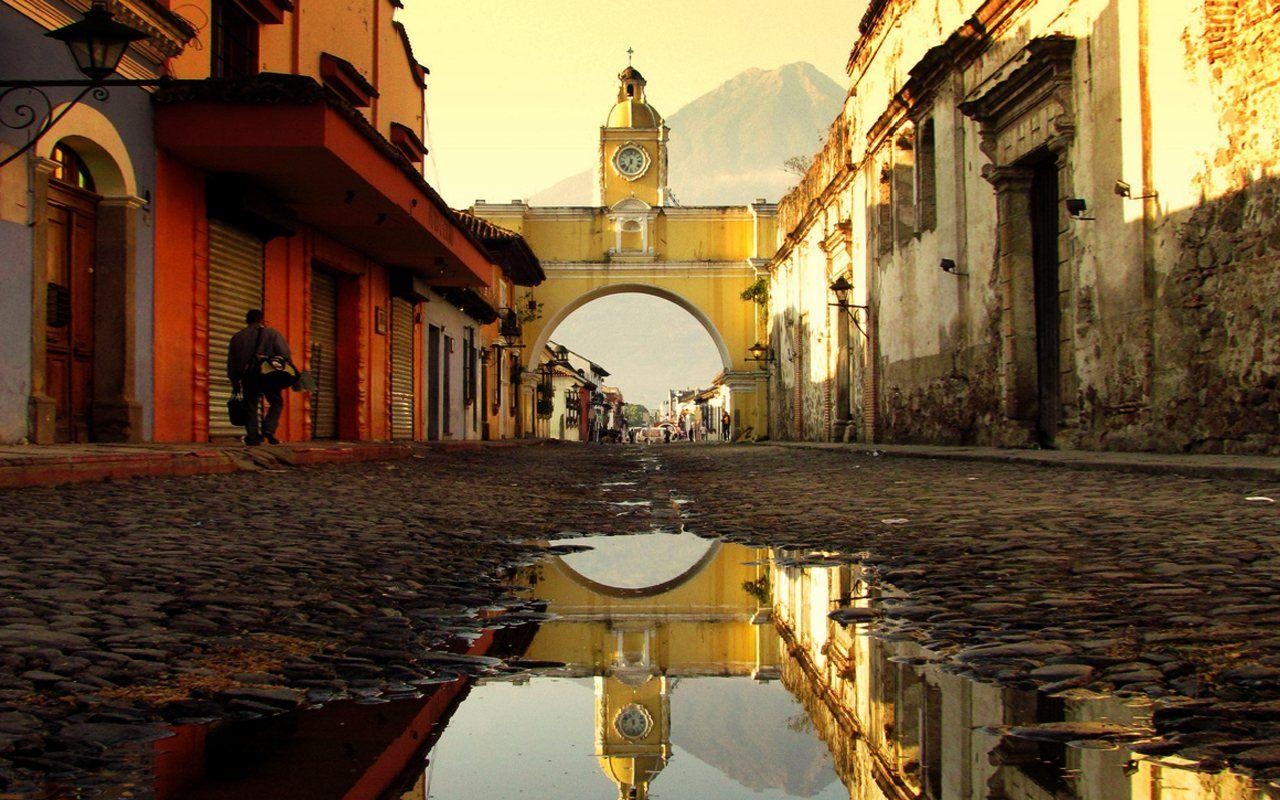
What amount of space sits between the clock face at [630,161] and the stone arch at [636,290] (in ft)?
16.3

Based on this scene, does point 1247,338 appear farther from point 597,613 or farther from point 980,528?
point 597,613

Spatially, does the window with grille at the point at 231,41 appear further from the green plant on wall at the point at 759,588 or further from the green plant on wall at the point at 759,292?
the green plant on wall at the point at 759,292

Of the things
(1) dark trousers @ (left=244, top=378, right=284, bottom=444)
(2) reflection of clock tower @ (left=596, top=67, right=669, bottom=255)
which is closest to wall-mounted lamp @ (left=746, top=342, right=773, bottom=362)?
(2) reflection of clock tower @ (left=596, top=67, right=669, bottom=255)

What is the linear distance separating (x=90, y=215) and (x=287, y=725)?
27.0 feet

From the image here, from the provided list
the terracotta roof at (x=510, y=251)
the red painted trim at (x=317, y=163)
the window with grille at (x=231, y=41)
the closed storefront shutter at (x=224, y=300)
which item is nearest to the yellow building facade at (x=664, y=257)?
the terracotta roof at (x=510, y=251)

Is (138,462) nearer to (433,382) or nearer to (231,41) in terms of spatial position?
(231,41)

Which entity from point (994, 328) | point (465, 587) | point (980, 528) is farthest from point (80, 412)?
point (994, 328)

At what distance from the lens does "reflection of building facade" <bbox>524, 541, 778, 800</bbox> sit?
5.72 ft

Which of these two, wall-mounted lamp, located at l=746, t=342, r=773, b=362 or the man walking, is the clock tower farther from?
the man walking

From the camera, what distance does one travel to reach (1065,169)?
452 inches

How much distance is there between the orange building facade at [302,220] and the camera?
9.52m

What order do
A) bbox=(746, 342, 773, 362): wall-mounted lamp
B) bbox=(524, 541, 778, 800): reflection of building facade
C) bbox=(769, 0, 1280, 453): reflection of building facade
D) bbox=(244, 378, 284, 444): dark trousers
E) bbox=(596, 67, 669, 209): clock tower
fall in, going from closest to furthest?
bbox=(524, 541, 778, 800): reflection of building facade, bbox=(769, 0, 1280, 453): reflection of building facade, bbox=(244, 378, 284, 444): dark trousers, bbox=(746, 342, 773, 362): wall-mounted lamp, bbox=(596, 67, 669, 209): clock tower

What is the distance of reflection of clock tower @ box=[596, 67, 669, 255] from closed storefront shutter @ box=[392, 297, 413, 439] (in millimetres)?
21615

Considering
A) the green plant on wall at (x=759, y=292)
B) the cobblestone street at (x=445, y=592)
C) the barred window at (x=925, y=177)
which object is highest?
the green plant on wall at (x=759, y=292)
